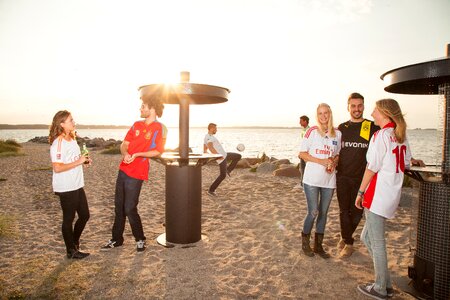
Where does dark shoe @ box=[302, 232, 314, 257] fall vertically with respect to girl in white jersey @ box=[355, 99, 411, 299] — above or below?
below

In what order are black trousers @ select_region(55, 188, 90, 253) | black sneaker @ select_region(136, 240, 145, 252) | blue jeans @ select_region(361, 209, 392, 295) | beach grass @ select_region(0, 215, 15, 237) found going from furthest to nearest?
1. beach grass @ select_region(0, 215, 15, 237)
2. black sneaker @ select_region(136, 240, 145, 252)
3. black trousers @ select_region(55, 188, 90, 253)
4. blue jeans @ select_region(361, 209, 392, 295)

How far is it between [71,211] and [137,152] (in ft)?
3.45

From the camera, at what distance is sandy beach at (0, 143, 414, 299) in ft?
10.9

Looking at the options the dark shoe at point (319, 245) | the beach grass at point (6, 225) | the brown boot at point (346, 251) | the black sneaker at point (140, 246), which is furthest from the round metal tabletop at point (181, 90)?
the beach grass at point (6, 225)

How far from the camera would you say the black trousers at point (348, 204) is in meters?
4.13

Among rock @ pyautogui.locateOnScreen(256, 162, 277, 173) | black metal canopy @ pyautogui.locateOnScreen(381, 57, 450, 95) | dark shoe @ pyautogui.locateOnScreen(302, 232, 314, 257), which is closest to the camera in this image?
black metal canopy @ pyautogui.locateOnScreen(381, 57, 450, 95)

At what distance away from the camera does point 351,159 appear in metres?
4.10

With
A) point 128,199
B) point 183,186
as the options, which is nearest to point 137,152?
point 128,199

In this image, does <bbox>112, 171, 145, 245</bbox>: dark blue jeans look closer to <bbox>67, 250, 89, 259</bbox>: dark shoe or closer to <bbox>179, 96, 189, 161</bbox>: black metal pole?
<bbox>67, 250, 89, 259</bbox>: dark shoe

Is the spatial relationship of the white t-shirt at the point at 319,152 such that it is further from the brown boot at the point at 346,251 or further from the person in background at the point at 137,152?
the person in background at the point at 137,152

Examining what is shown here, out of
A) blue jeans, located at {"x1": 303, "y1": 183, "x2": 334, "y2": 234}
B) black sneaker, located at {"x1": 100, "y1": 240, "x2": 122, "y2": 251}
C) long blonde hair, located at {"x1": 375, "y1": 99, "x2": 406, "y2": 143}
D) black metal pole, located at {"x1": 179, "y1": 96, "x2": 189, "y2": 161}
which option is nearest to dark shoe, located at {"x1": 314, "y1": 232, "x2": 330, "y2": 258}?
blue jeans, located at {"x1": 303, "y1": 183, "x2": 334, "y2": 234}

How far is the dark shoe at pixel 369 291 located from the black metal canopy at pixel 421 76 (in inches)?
81.9

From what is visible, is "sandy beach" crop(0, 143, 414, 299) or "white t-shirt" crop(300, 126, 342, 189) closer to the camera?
"sandy beach" crop(0, 143, 414, 299)

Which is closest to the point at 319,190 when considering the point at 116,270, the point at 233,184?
the point at 116,270
